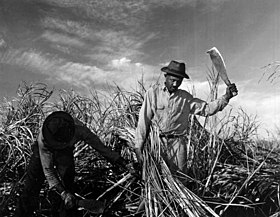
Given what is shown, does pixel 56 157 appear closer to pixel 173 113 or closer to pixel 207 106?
pixel 173 113

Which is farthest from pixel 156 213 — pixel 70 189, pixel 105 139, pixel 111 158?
pixel 105 139

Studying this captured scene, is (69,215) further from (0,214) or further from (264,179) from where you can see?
(264,179)

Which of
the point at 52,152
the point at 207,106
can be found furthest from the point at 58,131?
the point at 207,106

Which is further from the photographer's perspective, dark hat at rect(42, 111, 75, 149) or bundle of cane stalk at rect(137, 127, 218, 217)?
dark hat at rect(42, 111, 75, 149)

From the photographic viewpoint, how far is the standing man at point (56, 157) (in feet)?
9.91

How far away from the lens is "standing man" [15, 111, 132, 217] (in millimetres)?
3019

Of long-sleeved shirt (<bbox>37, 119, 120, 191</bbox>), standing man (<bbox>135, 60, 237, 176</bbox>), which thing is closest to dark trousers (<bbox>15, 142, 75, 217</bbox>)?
long-sleeved shirt (<bbox>37, 119, 120, 191</bbox>)

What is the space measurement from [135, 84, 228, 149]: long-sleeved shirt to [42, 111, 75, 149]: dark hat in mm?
644

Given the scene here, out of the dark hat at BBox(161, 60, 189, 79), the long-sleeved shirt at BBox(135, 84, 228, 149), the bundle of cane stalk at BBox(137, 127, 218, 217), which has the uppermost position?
the dark hat at BBox(161, 60, 189, 79)

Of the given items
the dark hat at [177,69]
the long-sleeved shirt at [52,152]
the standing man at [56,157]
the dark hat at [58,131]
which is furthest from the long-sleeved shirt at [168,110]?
the dark hat at [58,131]

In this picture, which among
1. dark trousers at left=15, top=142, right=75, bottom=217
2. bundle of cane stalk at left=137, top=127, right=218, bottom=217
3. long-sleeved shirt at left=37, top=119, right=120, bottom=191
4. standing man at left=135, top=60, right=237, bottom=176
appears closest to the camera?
bundle of cane stalk at left=137, top=127, right=218, bottom=217

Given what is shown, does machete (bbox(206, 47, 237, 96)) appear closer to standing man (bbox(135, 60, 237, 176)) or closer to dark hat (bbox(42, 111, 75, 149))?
standing man (bbox(135, 60, 237, 176))

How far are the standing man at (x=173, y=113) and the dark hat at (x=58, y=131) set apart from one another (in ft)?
2.12

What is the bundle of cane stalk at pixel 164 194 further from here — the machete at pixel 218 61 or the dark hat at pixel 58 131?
the machete at pixel 218 61
